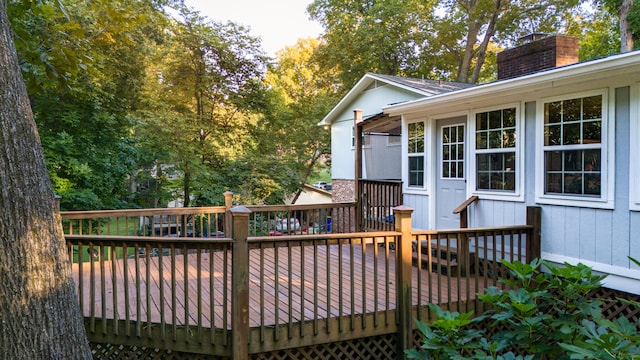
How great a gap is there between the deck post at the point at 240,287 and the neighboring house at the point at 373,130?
23.7 feet

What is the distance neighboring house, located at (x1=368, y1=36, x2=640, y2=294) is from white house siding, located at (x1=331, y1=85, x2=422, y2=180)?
6775 millimetres

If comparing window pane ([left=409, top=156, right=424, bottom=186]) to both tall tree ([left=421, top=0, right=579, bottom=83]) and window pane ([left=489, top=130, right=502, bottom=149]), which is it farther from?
tall tree ([left=421, top=0, right=579, bottom=83])

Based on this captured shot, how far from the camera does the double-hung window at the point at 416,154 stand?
671 cm

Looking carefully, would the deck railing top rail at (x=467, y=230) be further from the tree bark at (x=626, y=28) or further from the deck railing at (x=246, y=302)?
the tree bark at (x=626, y=28)

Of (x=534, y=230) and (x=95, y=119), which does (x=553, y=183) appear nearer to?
(x=534, y=230)

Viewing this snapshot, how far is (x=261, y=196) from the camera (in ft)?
47.2

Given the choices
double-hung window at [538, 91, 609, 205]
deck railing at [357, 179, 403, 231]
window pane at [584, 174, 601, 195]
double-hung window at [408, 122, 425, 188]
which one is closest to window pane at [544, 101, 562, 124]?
double-hung window at [538, 91, 609, 205]

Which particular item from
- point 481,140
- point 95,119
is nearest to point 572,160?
point 481,140

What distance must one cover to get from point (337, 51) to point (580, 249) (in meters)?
18.6

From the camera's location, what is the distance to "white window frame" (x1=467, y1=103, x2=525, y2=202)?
5059 mm

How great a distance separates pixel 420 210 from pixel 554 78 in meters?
3.01

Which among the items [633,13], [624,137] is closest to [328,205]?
[624,137]

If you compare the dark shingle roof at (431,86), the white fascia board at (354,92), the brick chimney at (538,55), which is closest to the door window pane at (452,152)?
the brick chimney at (538,55)

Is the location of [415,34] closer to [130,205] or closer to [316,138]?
[316,138]
